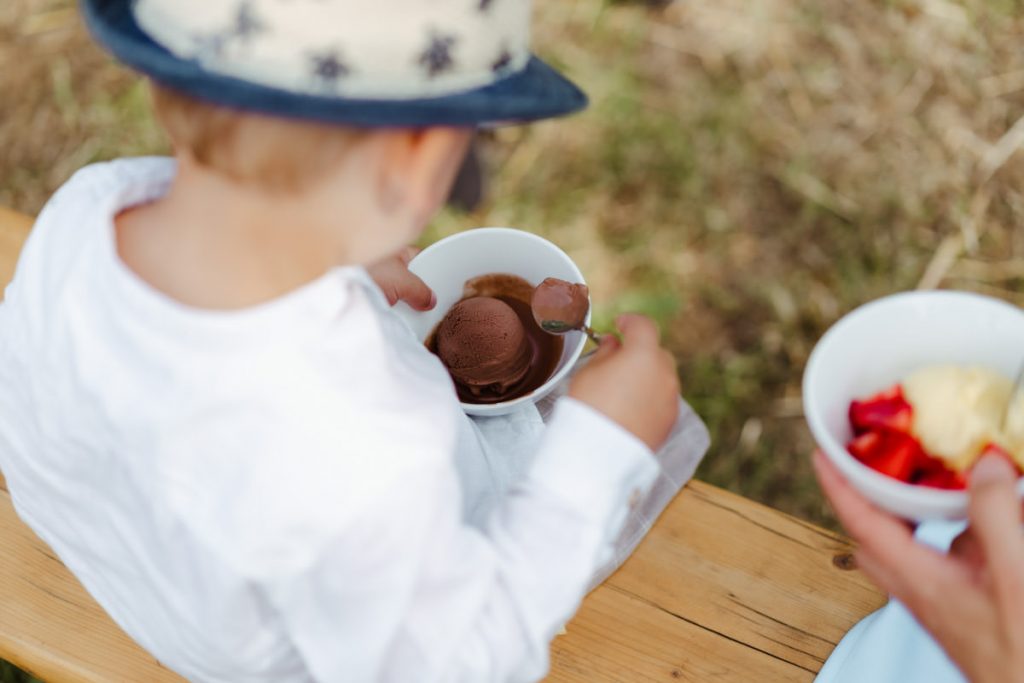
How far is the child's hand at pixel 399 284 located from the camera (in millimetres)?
1177

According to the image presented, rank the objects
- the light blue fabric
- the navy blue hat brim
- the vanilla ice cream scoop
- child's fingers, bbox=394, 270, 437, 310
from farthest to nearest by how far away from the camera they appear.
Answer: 1. child's fingers, bbox=394, 270, 437, 310
2. the light blue fabric
3. the vanilla ice cream scoop
4. the navy blue hat brim

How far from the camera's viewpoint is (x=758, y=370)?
188 cm

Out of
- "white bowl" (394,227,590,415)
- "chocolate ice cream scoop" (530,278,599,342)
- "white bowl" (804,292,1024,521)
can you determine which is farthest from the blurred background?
"white bowl" (804,292,1024,521)

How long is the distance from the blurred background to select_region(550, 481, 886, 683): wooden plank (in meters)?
0.54

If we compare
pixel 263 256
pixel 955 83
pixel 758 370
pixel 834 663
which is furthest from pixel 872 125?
pixel 263 256

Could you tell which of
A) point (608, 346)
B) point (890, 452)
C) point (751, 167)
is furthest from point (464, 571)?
point (751, 167)

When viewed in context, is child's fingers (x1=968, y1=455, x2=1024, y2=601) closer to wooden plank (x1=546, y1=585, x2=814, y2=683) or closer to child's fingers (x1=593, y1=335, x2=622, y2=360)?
child's fingers (x1=593, y1=335, x2=622, y2=360)

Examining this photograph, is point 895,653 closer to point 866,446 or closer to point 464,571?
point 866,446

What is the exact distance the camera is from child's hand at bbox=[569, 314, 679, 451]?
0.95 m

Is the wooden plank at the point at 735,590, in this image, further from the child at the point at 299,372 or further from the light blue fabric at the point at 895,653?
the child at the point at 299,372

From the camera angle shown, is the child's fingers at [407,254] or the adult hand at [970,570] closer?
the adult hand at [970,570]

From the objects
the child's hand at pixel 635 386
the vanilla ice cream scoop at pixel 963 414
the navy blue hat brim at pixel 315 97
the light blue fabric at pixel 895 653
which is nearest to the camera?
the navy blue hat brim at pixel 315 97

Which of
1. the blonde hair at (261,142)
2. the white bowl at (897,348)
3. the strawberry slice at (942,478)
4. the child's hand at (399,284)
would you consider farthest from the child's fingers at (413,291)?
the strawberry slice at (942,478)

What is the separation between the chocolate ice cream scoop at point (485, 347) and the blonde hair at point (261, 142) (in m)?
0.45
